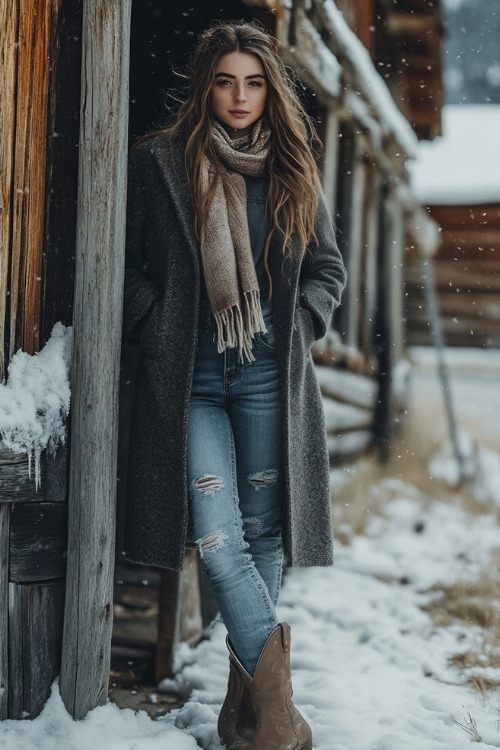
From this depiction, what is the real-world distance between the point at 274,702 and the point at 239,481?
631 millimetres

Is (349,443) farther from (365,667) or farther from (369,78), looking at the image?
(365,667)

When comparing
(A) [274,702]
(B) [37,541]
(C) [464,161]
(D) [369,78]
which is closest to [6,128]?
(B) [37,541]

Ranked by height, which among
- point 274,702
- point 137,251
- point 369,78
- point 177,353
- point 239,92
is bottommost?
point 274,702

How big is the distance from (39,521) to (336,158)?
404 cm

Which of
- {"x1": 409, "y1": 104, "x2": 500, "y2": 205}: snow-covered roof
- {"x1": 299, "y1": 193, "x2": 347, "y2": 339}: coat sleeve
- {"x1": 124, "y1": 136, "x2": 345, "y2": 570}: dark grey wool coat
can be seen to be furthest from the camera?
{"x1": 409, "y1": 104, "x2": 500, "y2": 205}: snow-covered roof

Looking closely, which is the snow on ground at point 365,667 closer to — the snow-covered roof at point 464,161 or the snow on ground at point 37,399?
the snow on ground at point 37,399

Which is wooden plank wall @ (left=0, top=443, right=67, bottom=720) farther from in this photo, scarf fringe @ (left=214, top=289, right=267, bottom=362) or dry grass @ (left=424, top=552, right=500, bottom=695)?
dry grass @ (left=424, top=552, right=500, bottom=695)

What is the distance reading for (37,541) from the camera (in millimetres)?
2430

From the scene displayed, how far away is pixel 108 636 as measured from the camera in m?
2.49

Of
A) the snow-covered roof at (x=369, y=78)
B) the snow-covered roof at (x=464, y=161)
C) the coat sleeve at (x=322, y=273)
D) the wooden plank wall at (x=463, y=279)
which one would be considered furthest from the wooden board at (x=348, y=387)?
the snow-covered roof at (x=464, y=161)

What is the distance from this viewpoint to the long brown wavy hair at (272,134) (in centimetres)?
236

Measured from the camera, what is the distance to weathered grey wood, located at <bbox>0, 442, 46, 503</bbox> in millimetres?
2322

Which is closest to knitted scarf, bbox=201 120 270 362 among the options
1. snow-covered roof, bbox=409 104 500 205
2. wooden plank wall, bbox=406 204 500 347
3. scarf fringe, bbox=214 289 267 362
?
scarf fringe, bbox=214 289 267 362

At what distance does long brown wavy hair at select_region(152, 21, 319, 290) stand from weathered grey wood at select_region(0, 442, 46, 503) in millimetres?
821
